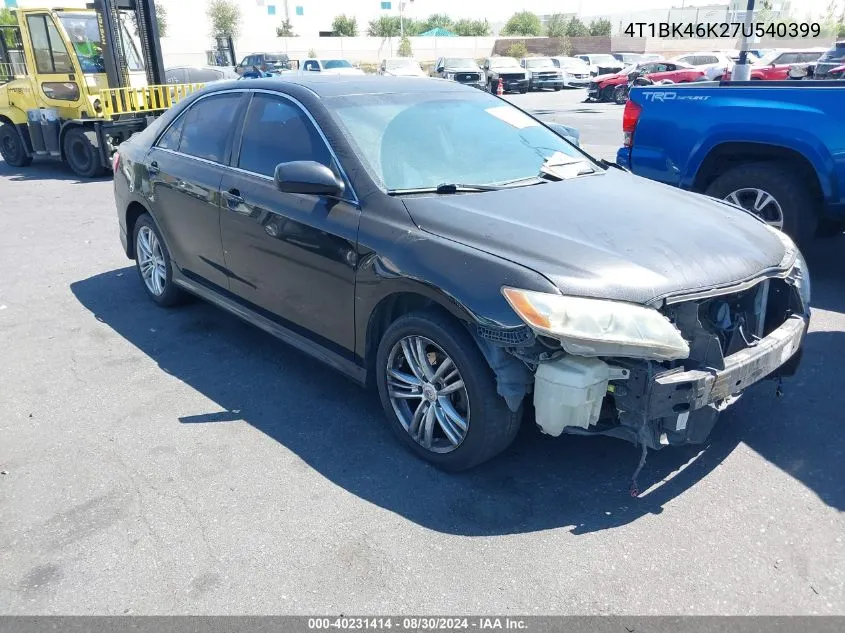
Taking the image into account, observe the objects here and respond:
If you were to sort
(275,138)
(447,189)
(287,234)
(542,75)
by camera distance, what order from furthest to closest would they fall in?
1. (542,75)
2. (275,138)
3. (287,234)
4. (447,189)

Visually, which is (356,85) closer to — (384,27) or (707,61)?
(707,61)

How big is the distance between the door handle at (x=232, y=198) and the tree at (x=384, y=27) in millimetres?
83295

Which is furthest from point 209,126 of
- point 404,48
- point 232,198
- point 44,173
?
point 404,48

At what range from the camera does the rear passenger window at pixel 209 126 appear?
4555 millimetres

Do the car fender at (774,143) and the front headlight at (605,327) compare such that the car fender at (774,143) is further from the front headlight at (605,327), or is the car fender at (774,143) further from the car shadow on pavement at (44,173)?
the car shadow on pavement at (44,173)

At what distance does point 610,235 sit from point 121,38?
11.6 metres

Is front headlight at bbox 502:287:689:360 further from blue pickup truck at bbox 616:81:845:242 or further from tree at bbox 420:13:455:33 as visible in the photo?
tree at bbox 420:13:455:33

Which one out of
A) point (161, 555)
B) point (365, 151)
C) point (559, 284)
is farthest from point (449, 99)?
point (161, 555)

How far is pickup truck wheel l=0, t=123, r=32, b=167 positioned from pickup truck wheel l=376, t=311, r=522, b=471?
12.8 metres

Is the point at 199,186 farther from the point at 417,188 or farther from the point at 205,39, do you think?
the point at 205,39

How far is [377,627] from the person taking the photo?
8.24 ft

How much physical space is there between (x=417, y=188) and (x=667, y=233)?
1246 millimetres

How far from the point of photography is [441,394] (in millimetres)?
3299

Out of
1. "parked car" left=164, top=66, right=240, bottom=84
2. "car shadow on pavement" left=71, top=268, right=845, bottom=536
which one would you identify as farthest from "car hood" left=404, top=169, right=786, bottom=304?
"parked car" left=164, top=66, right=240, bottom=84
